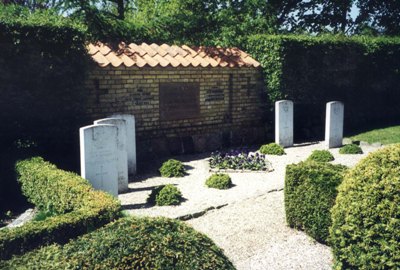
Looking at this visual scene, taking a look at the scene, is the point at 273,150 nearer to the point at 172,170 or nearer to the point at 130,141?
the point at 172,170

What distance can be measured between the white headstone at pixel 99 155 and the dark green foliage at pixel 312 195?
10.6 ft

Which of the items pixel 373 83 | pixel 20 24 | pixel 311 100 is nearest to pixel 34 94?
pixel 20 24

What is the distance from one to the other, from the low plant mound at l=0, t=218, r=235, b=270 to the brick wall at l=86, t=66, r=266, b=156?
7.44 meters

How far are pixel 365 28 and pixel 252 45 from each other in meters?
17.7

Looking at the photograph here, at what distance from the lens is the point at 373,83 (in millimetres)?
17281

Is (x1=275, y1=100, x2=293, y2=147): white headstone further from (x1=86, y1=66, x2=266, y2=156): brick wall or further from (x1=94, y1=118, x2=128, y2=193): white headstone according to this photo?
(x1=94, y1=118, x2=128, y2=193): white headstone

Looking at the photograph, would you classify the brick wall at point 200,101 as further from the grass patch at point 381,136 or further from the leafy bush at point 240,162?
the grass patch at point 381,136

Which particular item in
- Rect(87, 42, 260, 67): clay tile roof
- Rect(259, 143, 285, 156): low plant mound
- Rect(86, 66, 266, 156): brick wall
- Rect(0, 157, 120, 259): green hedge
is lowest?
Rect(259, 143, 285, 156): low plant mound

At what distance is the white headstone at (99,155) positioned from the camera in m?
6.81

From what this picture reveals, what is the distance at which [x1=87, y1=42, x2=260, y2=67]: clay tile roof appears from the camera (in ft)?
35.7

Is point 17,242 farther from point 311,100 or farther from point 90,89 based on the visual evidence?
point 311,100

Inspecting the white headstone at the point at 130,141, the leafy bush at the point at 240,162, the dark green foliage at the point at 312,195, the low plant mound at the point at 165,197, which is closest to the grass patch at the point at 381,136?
the leafy bush at the point at 240,162

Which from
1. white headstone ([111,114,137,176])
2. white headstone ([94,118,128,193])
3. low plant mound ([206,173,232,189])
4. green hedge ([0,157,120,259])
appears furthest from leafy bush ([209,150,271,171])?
green hedge ([0,157,120,259])

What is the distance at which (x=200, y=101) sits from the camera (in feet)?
41.7
